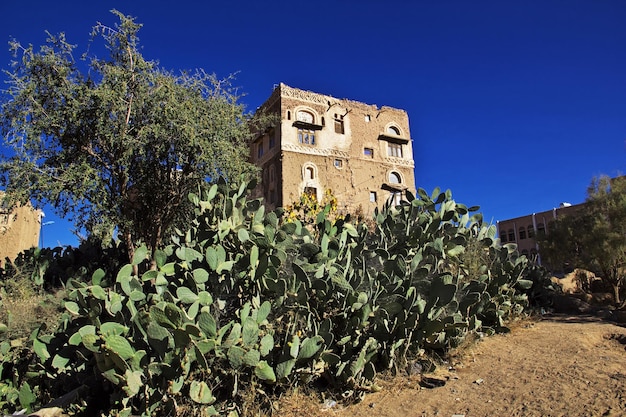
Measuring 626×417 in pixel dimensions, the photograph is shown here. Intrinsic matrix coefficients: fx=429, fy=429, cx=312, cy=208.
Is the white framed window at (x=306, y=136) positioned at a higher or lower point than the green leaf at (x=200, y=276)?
higher

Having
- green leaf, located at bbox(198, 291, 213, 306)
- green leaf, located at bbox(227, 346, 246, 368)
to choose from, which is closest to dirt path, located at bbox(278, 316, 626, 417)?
green leaf, located at bbox(227, 346, 246, 368)

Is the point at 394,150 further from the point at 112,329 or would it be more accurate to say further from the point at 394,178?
the point at 112,329

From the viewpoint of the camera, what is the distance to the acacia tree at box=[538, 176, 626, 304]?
345 inches

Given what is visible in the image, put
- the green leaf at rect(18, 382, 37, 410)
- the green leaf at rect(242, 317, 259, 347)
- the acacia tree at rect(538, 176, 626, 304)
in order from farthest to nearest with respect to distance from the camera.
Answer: the acacia tree at rect(538, 176, 626, 304) < the green leaf at rect(18, 382, 37, 410) < the green leaf at rect(242, 317, 259, 347)

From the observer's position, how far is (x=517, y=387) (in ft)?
12.8

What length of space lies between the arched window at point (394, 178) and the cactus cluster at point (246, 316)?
73.9 ft

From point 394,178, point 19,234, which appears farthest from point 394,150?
point 19,234

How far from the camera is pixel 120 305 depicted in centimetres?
392

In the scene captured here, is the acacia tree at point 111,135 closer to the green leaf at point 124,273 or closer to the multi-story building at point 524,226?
the green leaf at point 124,273

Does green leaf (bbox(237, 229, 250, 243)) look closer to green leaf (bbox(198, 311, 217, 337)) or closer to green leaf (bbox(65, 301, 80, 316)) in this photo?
green leaf (bbox(198, 311, 217, 337))

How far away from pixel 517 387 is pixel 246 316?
2.54 meters

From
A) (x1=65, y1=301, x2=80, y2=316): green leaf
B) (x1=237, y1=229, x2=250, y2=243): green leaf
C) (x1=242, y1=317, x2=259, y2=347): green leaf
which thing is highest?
(x1=237, y1=229, x2=250, y2=243): green leaf

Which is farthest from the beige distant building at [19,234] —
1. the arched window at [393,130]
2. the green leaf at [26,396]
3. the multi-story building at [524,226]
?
the multi-story building at [524,226]

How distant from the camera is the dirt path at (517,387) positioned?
11.5 ft
